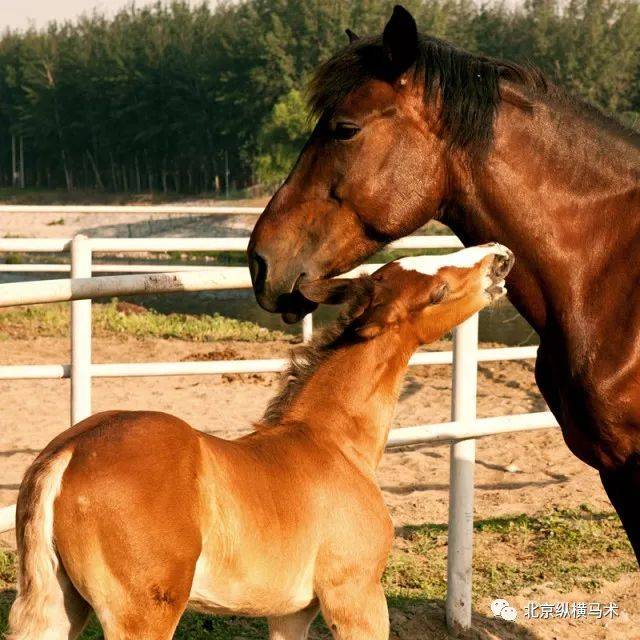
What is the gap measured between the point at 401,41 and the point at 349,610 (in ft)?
5.13

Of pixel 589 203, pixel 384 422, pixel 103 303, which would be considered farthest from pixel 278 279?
pixel 103 303

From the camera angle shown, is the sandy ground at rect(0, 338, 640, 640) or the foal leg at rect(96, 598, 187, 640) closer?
the foal leg at rect(96, 598, 187, 640)

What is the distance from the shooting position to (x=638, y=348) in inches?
106

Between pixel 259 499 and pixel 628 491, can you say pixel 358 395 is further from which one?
pixel 628 491

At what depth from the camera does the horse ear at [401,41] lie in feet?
8.84

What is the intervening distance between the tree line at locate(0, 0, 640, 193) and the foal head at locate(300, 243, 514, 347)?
105ft

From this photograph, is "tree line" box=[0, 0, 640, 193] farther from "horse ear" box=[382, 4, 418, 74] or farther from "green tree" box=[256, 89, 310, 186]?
"horse ear" box=[382, 4, 418, 74]

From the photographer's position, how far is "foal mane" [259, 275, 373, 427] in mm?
2896

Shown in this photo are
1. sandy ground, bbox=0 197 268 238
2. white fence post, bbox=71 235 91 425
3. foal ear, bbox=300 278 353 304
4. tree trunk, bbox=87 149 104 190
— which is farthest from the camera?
tree trunk, bbox=87 149 104 190

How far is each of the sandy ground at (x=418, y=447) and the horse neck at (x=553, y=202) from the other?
167cm

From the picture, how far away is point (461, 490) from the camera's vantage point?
3891 millimetres

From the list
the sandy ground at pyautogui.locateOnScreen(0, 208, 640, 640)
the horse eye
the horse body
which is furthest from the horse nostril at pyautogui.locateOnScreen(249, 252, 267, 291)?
the sandy ground at pyautogui.locateOnScreen(0, 208, 640, 640)

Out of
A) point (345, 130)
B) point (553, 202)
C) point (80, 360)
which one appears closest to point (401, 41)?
point (345, 130)

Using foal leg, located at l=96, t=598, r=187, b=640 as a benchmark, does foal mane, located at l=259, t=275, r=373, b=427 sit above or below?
above
